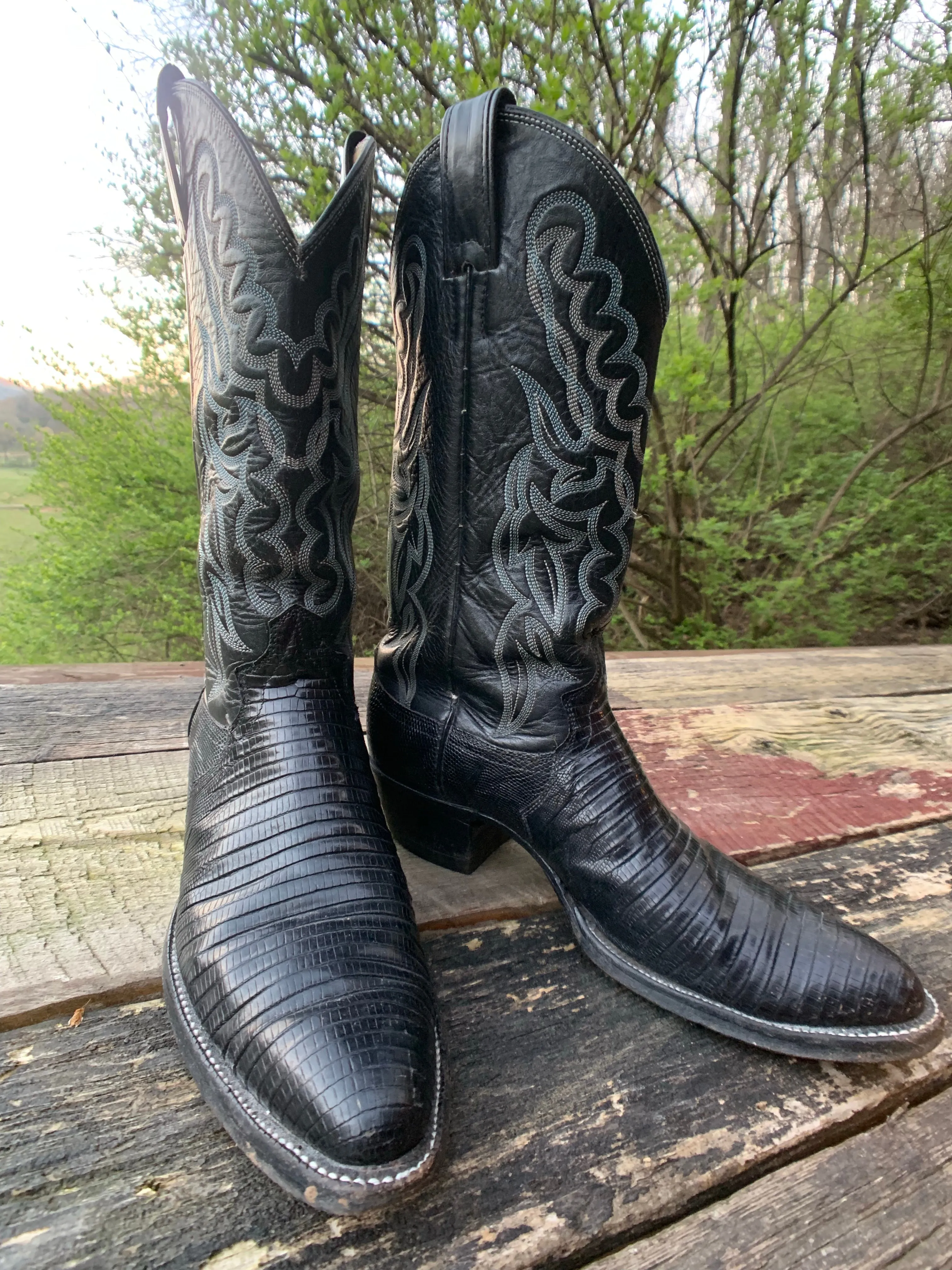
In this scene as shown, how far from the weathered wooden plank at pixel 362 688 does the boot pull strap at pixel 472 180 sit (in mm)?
790

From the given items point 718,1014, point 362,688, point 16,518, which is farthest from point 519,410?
point 16,518

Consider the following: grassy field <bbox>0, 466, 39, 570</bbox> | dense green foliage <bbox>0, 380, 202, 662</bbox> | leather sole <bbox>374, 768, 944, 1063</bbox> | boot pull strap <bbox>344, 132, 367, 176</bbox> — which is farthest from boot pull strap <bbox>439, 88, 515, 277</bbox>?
grassy field <bbox>0, 466, 39, 570</bbox>

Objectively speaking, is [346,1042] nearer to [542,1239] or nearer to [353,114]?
[542,1239]

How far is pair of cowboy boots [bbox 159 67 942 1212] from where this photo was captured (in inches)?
27.4

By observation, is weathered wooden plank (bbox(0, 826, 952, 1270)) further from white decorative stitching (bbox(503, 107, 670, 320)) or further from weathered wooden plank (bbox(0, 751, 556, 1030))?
white decorative stitching (bbox(503, 107, 670, 320))

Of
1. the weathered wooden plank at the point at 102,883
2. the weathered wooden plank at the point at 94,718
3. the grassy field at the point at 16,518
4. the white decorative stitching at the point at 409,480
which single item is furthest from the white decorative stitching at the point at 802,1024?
the grassy field at the point at 16,518

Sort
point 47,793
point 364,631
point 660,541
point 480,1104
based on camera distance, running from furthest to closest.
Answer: point 364,631, point 660,541, point 47,793, point 480,1104

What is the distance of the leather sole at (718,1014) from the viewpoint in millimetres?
717

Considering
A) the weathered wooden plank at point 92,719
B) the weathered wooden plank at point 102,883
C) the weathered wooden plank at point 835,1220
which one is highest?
the weathered wooden plank at point 92,719

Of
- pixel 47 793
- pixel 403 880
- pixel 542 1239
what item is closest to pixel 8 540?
pixel 47 793

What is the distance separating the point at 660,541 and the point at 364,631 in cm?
147

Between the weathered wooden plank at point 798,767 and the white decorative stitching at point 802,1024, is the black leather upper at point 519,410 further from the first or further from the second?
the weathered wooden plank at point 798,767

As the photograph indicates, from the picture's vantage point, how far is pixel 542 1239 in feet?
1.76

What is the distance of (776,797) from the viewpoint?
125 centimetres
